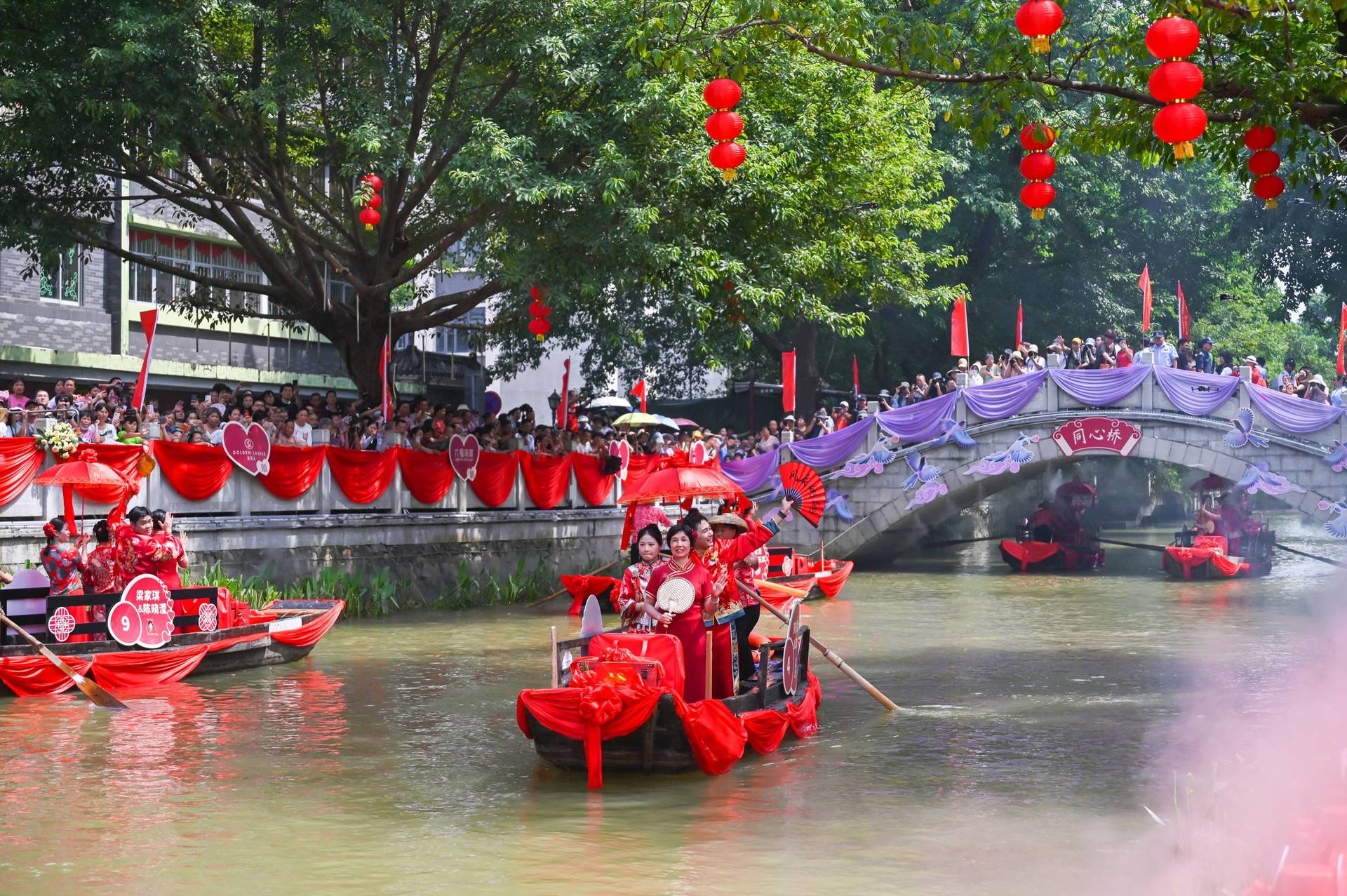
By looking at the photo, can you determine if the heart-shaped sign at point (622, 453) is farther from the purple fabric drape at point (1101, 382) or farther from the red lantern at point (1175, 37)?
the red lantern at point (1175, 37)

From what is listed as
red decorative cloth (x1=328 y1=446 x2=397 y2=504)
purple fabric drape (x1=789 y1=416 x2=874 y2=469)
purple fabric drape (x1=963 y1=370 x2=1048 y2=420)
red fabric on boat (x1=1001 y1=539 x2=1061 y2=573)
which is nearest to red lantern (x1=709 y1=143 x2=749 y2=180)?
red decorative cloth (x1=328 y1=446 x2=397 y2=504)

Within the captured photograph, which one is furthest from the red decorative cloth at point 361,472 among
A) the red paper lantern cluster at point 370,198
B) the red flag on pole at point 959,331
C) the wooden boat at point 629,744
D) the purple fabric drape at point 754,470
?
the red flag on pole at point 959,331

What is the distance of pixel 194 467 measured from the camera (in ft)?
62.7

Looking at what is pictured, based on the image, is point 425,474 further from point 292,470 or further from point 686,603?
point 686,603

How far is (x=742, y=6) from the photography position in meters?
11.5

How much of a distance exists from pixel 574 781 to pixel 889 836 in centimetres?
260

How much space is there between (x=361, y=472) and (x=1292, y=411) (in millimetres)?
16604

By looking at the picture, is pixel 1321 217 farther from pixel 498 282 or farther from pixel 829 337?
pixel 498 282

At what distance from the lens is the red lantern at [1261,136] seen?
11.1 meters

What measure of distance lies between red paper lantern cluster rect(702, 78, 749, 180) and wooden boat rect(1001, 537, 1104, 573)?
20.7 meters

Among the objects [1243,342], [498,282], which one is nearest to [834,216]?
[498,282]

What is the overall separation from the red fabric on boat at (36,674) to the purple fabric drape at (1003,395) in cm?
1938

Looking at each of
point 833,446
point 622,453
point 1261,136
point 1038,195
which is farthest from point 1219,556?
point 1261,136

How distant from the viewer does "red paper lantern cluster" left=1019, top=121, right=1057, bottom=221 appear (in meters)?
11.7
